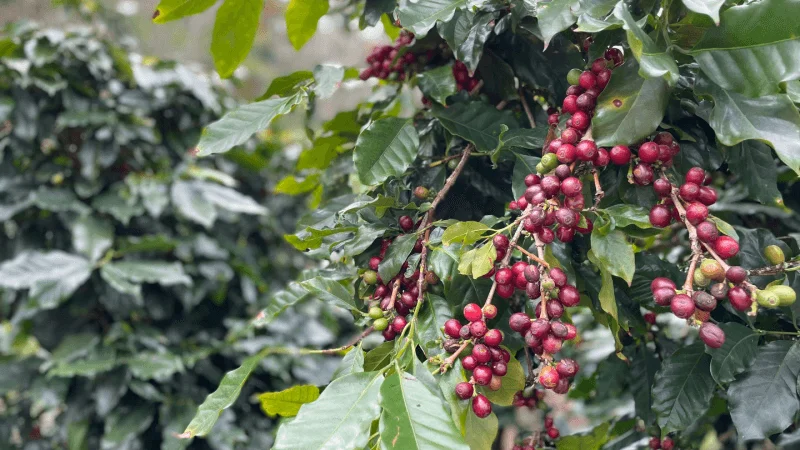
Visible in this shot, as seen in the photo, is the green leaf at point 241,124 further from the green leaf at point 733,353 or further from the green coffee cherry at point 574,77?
the green leaf at point 733,353

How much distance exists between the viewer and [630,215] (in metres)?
0.47

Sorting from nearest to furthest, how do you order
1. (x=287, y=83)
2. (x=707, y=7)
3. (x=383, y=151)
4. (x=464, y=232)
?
(x=707, y=7)
(x=464, y=232)
(x=383, y=151)
(x=287, y=83)

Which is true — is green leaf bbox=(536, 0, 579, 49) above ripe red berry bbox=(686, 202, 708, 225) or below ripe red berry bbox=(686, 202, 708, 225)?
above

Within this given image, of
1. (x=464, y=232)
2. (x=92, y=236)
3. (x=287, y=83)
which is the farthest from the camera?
(x=92, y=236)

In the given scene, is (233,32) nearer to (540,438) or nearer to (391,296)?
(391,296)

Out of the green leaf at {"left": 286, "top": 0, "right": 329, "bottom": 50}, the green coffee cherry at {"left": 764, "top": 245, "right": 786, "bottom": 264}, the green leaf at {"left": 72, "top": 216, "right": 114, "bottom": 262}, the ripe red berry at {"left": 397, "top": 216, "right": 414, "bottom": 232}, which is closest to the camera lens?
the green coffee cherry at {"left": 764, "top": 245, "right": 786, "bottom": 264}

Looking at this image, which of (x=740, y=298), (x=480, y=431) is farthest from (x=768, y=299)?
(x=480, y=431)

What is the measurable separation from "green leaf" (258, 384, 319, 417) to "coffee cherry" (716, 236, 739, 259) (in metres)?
0.36

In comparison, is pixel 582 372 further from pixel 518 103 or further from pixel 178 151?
pixel 178 151

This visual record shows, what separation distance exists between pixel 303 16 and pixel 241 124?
0.60 ft

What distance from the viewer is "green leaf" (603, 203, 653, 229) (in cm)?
46

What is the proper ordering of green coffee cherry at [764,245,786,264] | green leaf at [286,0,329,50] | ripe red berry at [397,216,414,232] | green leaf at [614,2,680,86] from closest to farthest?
green leaf at [614,2,680,86]
green coffee cherry at [764,245,786,264]
ripe red berry at [397,216,414,232]
green leaf at [286,0,329,50]

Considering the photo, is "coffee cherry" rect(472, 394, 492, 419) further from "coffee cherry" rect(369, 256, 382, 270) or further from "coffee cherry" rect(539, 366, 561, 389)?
"coffee cherry" rect(369, 256, 382, 270)

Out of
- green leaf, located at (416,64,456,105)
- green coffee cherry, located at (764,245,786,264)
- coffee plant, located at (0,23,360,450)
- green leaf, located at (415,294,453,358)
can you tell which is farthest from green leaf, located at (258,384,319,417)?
coffee plant, located at (0,23,360,450)
